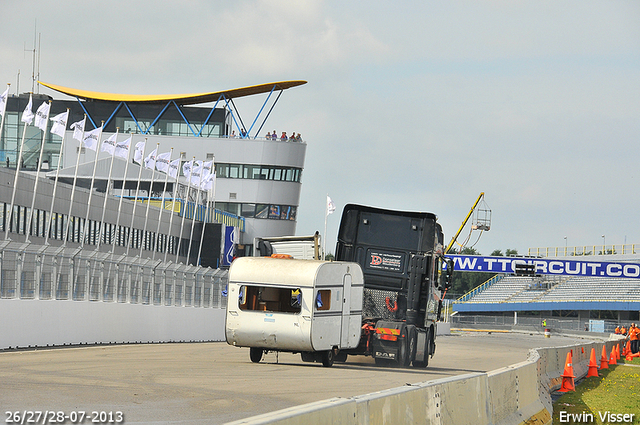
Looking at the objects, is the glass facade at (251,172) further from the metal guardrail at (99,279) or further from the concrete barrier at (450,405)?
the concrete barrier at (450,405)

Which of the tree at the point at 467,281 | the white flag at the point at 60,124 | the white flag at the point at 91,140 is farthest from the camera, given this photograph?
the tree at the point at 467,281

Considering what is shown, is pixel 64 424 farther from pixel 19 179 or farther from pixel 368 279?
pixel 19 179

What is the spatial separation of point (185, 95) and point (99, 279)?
197 feet

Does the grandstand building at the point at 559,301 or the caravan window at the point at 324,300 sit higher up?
the grandstand building at the point at 559,301

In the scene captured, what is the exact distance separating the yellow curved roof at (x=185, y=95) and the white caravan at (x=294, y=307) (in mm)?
62680

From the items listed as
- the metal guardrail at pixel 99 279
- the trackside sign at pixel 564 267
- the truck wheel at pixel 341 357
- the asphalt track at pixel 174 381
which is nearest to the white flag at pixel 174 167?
the trackside sign at pixel 564 267

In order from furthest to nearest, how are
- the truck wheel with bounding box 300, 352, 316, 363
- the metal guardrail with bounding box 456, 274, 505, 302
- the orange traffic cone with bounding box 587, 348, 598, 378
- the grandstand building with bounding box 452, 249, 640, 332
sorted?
the metal guardrail with bounding box 456, 274, 505, 302
the grandstand building with bounding box 452, 249, 640, 332
the orange traffic cone with bounding box 587, 348, 598, 378
the truck wheel with bounding box 300, 352, 316, 363

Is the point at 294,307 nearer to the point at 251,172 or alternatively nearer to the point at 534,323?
the point at 251,172

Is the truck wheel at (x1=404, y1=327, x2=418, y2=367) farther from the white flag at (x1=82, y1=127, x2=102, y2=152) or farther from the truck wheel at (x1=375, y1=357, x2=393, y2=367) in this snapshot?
the white flag at (x1=82, y1=127, x2=102, y2=152)

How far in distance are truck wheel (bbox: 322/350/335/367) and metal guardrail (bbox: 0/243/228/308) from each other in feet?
24.4

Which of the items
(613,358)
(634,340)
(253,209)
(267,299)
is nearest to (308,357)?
(267,299)

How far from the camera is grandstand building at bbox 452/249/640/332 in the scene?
7619 centimetres

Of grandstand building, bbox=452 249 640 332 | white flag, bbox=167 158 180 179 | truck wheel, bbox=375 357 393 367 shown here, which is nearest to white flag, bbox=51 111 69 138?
white flag, bbox=167 158 180 179

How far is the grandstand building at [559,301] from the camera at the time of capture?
250 feet
